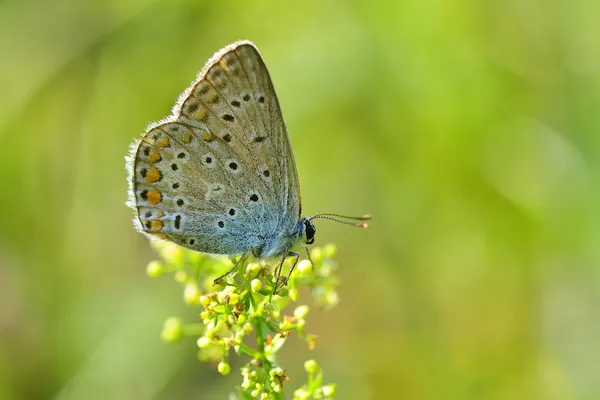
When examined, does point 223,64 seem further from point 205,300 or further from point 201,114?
point 205,300

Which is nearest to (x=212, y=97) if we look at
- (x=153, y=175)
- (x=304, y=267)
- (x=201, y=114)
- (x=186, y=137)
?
(x=201, y=114)

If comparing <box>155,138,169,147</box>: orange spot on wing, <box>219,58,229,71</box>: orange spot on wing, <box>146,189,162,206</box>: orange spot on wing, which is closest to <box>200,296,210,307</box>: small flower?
<box>146,189,162,206</box>: orange spot on wing

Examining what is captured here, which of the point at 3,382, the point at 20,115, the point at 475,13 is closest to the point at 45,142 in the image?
the point at 20,115

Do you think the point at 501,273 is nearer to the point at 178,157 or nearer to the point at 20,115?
the point at 178,157

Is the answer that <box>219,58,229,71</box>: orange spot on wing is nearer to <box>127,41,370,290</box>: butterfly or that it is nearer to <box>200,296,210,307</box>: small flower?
<box>127,41,370,290</box>: butterfly

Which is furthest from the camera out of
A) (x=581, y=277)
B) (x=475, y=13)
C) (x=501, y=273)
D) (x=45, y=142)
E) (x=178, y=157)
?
(x=45, y=142)

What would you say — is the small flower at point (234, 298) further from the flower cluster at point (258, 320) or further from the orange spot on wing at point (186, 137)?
the orange spot on wing at point (186, 137)

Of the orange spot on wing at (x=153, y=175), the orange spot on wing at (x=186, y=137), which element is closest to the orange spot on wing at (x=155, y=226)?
the orange spot on wing at (x=153, y=175)
